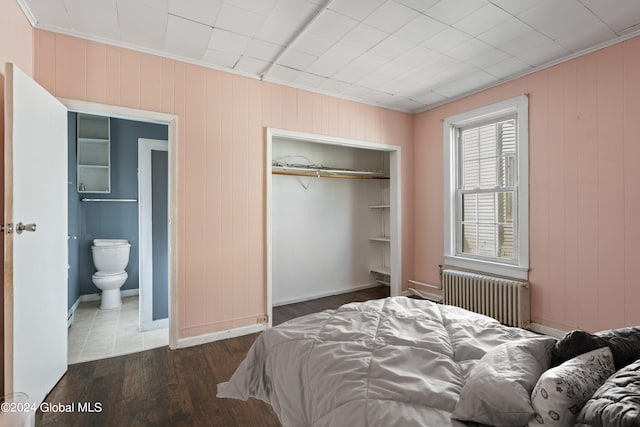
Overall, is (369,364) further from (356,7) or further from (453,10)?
(453,10)

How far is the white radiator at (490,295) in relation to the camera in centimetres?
324

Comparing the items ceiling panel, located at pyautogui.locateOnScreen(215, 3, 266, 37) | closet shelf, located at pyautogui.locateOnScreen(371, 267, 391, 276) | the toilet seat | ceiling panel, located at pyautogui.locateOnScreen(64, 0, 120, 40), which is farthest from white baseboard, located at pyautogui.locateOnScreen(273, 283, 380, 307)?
ceiling panel, located at pyautogui.locateOnScreen(64, 0, 120, 40)

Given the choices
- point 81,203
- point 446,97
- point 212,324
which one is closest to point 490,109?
point 446,97

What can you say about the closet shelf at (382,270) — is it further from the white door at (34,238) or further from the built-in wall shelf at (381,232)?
the white door at (34,238)

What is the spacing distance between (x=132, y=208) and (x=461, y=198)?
470 centimetres

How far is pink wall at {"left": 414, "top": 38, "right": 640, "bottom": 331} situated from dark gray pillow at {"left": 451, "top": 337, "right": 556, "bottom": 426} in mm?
2262

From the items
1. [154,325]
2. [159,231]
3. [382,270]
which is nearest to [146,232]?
[159,231]

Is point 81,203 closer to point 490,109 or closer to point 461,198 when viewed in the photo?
point 461,198

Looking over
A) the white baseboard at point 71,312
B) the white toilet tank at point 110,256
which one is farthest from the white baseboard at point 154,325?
the white toilet tank at point 110,256

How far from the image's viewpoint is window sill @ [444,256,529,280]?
3367 millimetres

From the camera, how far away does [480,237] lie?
389 cm

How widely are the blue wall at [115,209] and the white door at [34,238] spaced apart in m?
2.23

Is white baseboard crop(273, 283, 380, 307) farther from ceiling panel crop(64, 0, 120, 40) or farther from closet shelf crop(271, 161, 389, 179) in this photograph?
ceiling panel crop(64, 0, 120, 40)

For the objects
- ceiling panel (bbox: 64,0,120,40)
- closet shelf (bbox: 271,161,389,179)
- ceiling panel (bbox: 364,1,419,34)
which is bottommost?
closet shelf (bbox: 271,161,389,179)
